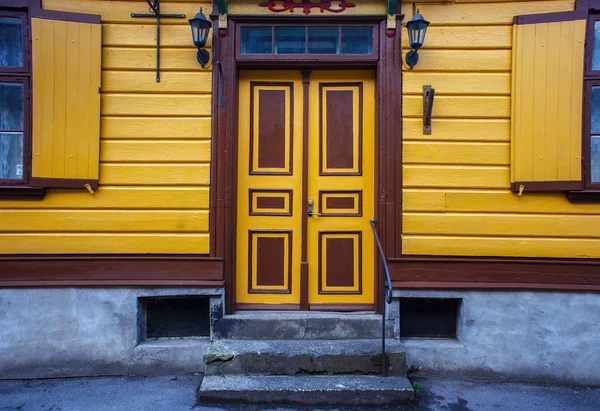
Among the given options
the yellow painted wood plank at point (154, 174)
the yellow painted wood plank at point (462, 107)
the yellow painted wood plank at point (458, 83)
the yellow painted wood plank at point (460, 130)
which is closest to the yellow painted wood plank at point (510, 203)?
the yellow painted wood plank at point (460, 130)

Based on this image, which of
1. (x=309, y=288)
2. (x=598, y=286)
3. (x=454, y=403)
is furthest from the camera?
(x=309, y=288)

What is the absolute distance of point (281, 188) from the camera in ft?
14.8

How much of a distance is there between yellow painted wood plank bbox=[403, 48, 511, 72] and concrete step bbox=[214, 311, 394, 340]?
100 inches

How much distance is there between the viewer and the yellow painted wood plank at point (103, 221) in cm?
417

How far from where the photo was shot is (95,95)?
4164mm

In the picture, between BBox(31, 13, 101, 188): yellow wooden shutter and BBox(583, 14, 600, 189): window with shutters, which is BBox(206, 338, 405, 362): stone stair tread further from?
BBox(583, 14, 600, 189): window with shutters

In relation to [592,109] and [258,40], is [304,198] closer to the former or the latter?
[258,40]

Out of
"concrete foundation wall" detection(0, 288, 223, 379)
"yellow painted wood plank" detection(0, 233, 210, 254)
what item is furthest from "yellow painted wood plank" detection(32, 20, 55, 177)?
"concrete foundation wall" detection(0, 288, 223, 379)

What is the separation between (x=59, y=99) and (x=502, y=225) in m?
4.45

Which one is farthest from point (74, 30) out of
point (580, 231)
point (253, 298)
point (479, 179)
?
point (580, 231)

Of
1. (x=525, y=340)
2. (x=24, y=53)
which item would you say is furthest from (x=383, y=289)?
(x=24, y=53)

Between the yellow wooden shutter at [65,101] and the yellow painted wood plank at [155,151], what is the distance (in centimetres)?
14

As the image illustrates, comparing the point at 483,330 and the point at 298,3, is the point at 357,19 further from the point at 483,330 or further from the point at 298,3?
the point at 483,330

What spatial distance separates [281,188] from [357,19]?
6.11ft
